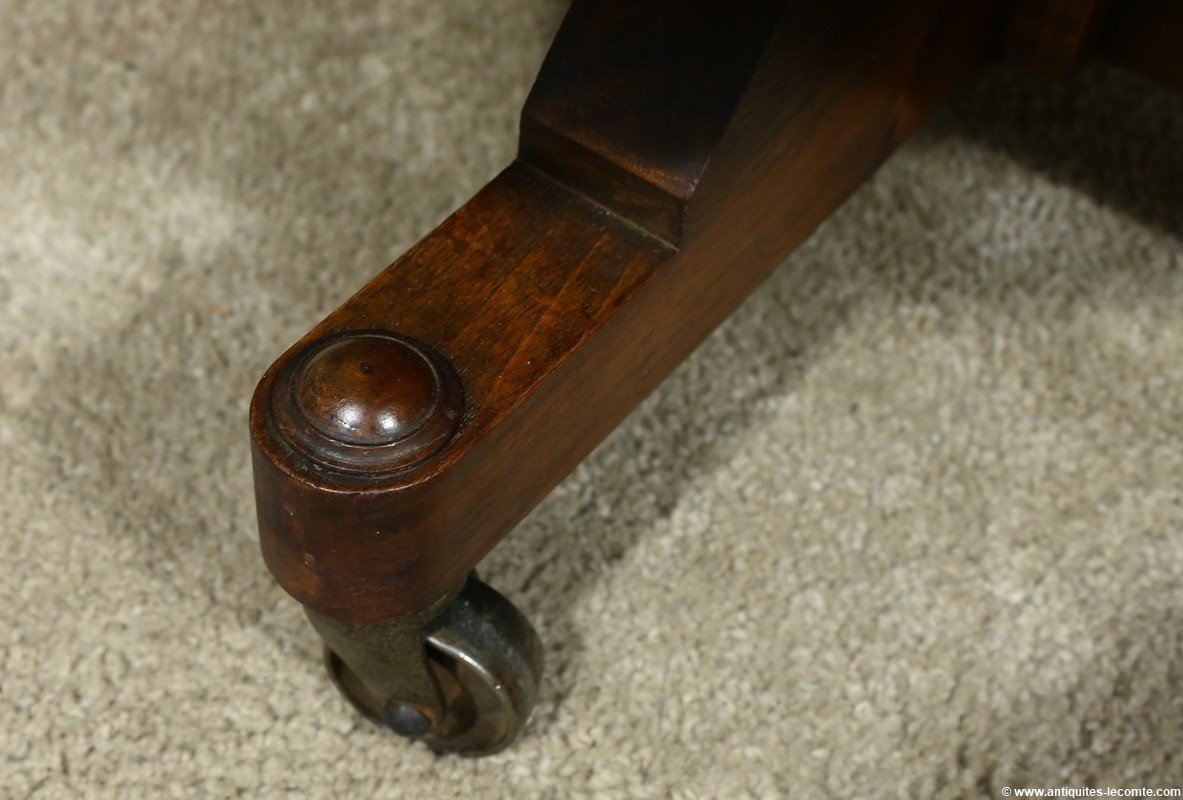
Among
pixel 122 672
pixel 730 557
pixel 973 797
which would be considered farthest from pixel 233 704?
pixel 973 797

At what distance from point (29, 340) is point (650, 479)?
439 mm

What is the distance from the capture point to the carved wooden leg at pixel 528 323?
78 centimetres

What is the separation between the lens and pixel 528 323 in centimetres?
84

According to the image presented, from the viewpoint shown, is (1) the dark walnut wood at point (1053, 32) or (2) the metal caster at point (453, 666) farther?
(1) the dark walnut wood at point (1053, 32)

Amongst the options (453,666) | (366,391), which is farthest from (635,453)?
(366,391)

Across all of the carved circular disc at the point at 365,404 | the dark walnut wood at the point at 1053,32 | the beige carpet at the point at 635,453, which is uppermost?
the dark walnut wood at the point at 1053,32

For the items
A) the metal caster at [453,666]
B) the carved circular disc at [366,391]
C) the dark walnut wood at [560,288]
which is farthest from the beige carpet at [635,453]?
the carved circular disc at [366,391]

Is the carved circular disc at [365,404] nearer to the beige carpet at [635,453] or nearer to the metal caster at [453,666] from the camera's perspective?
the metal caster at [453,666]

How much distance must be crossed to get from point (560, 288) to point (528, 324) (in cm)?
3

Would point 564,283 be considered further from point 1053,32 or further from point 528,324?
point 1053,32

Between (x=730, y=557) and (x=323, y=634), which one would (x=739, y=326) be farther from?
(x=323, y=634)

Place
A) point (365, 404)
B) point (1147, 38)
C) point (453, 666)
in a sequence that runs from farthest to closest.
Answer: point (1147, 38), point (453, 666), point (365, 404)

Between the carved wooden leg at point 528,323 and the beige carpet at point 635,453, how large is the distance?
0.11m

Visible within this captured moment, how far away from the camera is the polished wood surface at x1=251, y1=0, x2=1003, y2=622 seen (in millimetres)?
779
